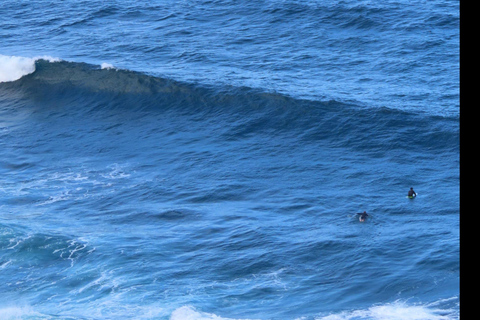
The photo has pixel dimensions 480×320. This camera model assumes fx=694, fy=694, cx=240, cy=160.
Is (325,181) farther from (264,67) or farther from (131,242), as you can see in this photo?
(264,67)

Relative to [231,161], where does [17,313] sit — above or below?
above

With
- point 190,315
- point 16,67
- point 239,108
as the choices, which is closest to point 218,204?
point 190,315

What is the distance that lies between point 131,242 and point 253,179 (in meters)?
8.21

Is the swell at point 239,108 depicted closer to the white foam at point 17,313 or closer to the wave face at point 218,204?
the wave face at point 218,204

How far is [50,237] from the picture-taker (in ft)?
88.9

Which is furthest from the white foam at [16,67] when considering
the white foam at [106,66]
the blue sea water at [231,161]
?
the white foam at [106,66]

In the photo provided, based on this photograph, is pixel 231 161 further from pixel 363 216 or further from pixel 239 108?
pixel 363 216

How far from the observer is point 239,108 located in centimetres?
4141

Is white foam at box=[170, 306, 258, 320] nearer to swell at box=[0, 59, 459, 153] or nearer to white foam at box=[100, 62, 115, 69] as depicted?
swell at box=[0, 59, 459, 153]

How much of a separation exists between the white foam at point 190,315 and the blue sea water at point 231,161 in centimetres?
9

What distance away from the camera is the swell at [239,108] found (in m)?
36.2

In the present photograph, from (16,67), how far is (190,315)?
3556 cm
